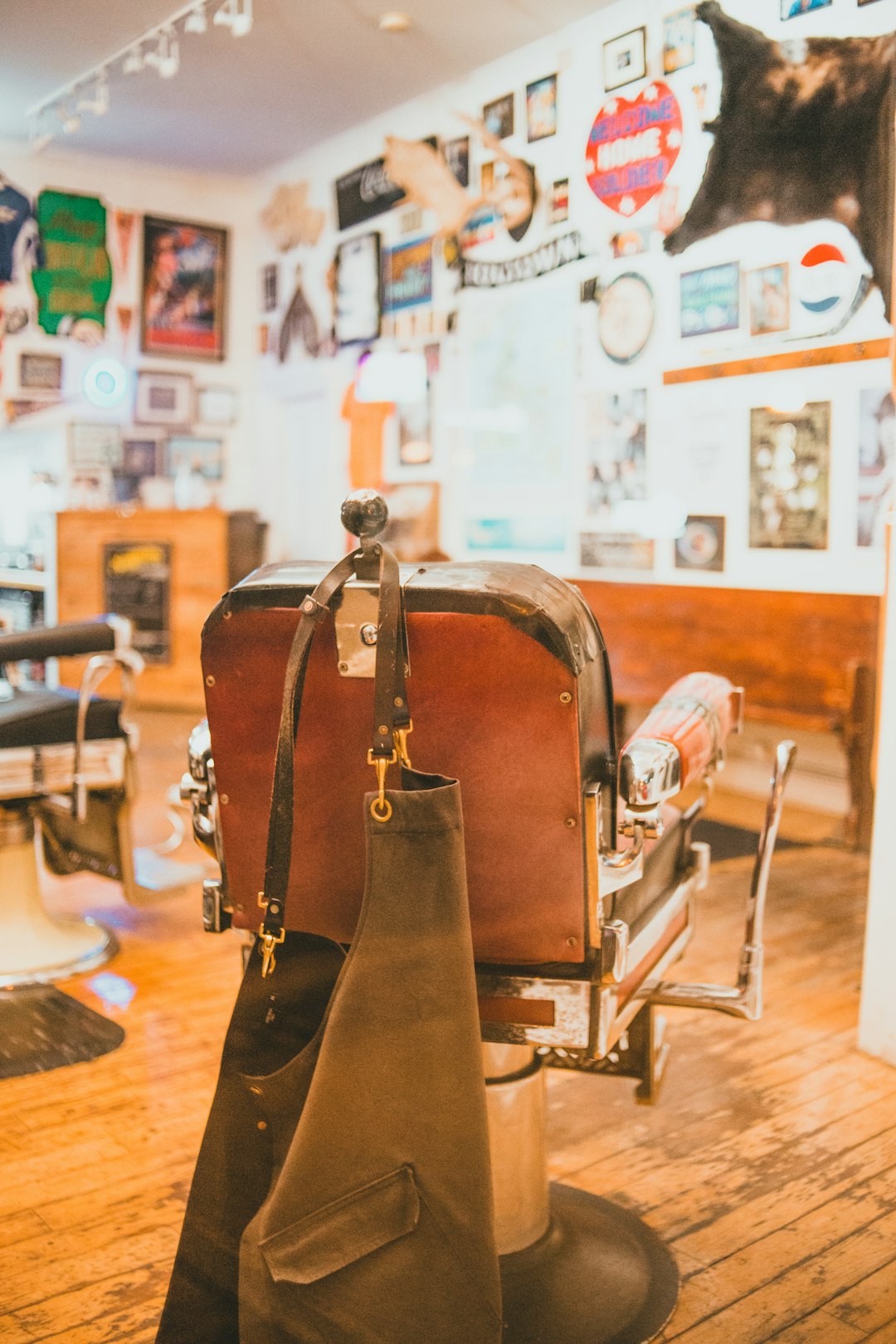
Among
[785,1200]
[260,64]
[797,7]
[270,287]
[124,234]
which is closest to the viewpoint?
[785,1200]

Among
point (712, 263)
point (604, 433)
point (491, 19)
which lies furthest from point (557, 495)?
point (491, 19)

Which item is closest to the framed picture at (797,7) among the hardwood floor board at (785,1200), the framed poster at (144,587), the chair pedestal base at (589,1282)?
the hardwood floor board at (785,1200)

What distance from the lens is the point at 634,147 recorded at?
380 centimetres

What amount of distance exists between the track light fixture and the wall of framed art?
99 cm

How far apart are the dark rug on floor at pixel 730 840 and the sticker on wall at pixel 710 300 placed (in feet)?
5.47

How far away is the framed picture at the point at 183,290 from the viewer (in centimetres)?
680

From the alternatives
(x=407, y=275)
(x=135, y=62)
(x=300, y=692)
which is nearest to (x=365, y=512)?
(x=300, y=692)

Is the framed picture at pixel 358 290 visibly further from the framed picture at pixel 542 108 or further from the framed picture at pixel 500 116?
the framed picture at pixel 542 108

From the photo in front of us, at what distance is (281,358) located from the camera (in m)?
6.74

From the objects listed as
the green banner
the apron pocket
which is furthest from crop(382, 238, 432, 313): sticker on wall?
the apron pocket

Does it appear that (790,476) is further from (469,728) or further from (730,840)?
(469,728)

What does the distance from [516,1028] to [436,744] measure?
37 centimetres

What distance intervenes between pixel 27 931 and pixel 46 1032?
0.44m

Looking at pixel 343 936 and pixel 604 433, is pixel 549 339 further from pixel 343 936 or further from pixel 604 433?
pixel 343 936
